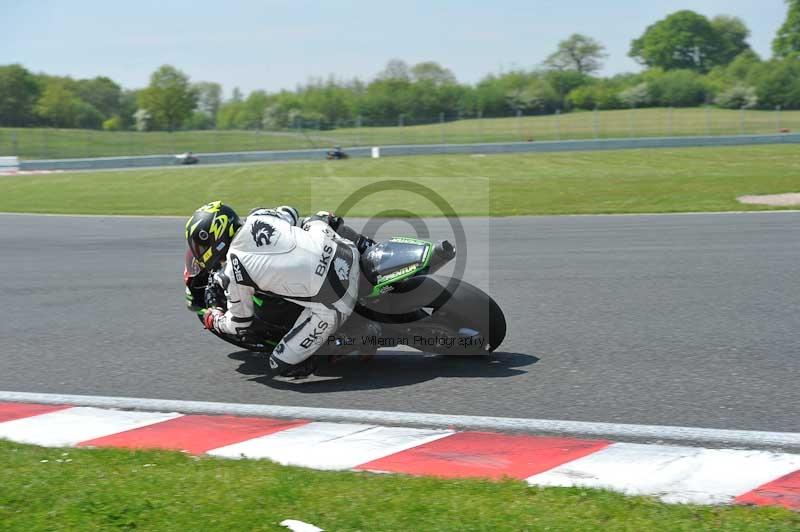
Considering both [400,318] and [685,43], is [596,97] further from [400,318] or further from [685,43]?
[400,318]

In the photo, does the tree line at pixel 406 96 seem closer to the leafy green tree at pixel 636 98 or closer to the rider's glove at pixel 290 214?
the leafy green tree at pixel 636 98

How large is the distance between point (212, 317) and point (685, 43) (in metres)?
130

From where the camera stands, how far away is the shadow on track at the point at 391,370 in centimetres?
602

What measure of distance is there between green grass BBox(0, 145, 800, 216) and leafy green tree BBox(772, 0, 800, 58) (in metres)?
72.6

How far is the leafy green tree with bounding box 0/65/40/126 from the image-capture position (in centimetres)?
6519

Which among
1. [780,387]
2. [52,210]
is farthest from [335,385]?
[52,210]

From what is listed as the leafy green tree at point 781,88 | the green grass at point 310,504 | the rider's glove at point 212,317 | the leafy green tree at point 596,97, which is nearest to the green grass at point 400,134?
the leafy green tree at point 781,88

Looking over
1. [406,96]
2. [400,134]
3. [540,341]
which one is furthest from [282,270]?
[406,96]

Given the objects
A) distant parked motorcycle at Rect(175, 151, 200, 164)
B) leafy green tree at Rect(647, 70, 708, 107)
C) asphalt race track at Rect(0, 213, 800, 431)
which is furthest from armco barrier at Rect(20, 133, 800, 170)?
asphalt race track at Rect(0, 213, 800, 431)

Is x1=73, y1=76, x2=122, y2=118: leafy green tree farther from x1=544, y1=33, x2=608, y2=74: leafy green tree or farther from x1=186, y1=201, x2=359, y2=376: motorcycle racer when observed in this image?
x1=186, y1=201, x2=359, y2=376: motorcycle racer

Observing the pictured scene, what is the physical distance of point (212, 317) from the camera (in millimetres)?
6121

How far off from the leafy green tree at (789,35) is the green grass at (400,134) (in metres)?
55.6

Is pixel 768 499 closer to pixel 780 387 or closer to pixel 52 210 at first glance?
pixel 780 387

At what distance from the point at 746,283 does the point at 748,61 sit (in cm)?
9553
